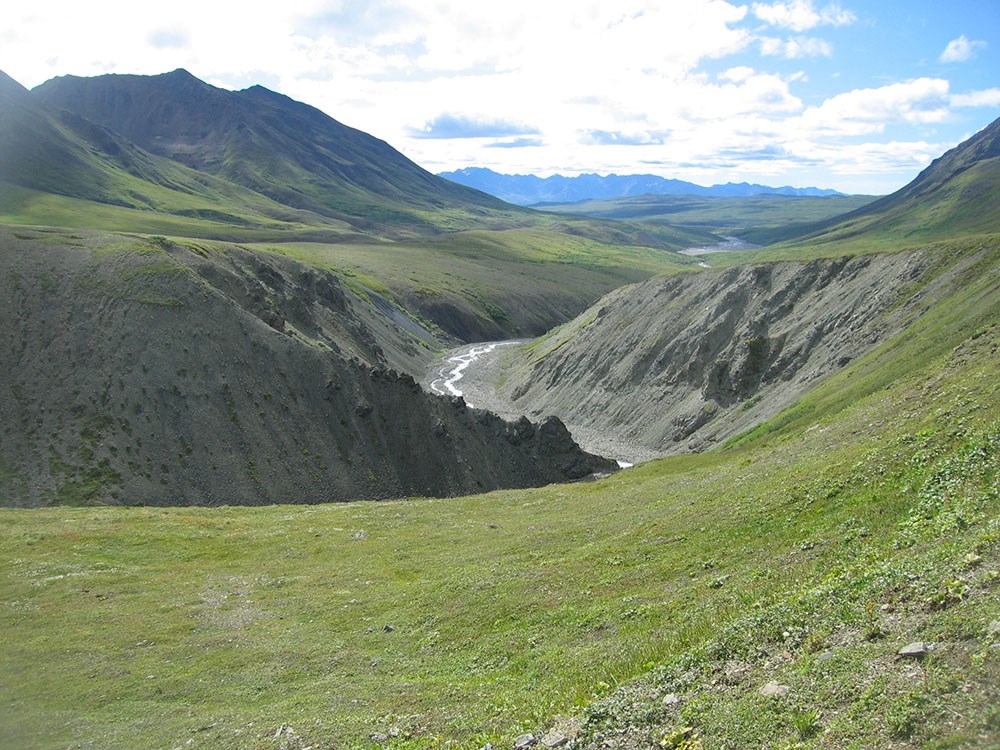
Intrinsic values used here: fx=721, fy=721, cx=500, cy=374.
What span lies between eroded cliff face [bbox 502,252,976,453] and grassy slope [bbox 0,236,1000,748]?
4267 centimetres

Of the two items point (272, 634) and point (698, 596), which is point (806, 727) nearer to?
point (698, 596)

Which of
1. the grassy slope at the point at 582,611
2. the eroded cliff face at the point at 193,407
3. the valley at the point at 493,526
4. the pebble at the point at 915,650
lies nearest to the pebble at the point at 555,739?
the valley at the point at 493,526

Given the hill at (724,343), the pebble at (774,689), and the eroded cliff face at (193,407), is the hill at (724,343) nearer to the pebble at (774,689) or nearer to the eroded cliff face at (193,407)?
the eroded cliff face at (193,407)

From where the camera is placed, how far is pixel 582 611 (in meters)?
27.1

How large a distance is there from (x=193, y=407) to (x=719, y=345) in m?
75.6

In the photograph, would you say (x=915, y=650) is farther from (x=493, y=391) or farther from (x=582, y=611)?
(x=493, y=391)

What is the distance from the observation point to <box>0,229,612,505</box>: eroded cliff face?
235 ft

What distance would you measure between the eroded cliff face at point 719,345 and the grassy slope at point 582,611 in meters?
42.7

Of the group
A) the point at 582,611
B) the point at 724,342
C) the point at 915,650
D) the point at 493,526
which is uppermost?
the point at 724,342

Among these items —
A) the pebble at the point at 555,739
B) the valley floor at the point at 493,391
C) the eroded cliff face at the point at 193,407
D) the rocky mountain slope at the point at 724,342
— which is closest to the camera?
the pebble at the point at 555,739

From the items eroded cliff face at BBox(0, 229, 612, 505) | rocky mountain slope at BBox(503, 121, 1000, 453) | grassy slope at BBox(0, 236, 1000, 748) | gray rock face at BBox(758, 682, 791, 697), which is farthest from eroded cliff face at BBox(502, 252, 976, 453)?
gray rock face at BBox(758, 682, 791, 697)

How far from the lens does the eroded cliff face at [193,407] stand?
71.5 metres

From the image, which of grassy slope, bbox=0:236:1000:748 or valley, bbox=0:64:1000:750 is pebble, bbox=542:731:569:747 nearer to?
valley, bbox=0:64:1000:750

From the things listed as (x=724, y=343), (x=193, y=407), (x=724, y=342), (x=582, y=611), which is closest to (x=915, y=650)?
(x=582, y=611)
